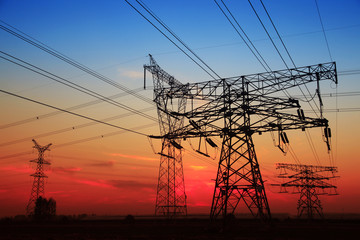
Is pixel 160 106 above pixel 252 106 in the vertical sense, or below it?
above

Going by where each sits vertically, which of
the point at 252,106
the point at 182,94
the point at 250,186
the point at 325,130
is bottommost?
the point at 250,186

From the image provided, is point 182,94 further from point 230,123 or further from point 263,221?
point 263,221

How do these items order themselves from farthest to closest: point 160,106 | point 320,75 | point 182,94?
point 160,106
point 182,94
point 320,75

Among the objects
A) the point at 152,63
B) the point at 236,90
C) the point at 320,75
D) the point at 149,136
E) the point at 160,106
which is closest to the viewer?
the point at 320,75

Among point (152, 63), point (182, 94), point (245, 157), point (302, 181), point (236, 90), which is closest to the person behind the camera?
point (245, 157)

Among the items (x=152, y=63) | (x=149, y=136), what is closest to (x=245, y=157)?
(x=149, y=136)

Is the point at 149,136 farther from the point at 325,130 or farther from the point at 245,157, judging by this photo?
the point at 325,130

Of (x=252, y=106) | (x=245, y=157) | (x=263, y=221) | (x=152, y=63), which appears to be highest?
(x=152, y=63)

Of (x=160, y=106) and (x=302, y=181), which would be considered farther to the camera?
(x=302, y=181)

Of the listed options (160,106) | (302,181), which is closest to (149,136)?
(160,106)
